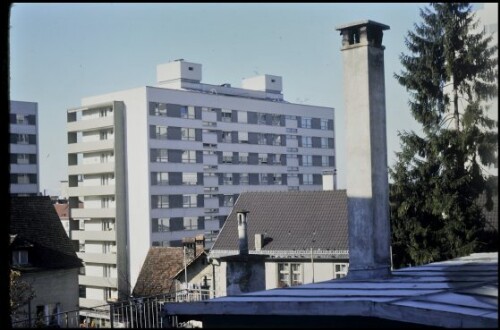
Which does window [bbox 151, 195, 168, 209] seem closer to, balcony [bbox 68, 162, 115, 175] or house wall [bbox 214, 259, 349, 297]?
balcony [bbox 68, 162, 115, 175]

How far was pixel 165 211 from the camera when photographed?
198 feet

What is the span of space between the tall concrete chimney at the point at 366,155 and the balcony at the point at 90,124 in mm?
53681

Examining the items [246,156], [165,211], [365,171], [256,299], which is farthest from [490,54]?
[246,156]

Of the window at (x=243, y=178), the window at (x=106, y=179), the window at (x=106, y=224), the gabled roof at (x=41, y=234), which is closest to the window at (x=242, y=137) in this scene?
the window at (x=243, y=178)

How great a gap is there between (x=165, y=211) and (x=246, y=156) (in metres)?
12.0

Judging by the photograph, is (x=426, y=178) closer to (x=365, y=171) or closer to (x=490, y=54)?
(x=490, y=54)

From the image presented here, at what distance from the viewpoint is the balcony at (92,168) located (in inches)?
2451

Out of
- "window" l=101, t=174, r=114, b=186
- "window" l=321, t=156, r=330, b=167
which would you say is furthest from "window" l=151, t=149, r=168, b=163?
"window" l=321, t=156, r=330, b=167

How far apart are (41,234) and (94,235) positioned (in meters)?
31.5

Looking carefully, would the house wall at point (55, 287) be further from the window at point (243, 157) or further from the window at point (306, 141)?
the window at point (306, 141)

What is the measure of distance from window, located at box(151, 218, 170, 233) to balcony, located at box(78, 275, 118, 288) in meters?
6.38

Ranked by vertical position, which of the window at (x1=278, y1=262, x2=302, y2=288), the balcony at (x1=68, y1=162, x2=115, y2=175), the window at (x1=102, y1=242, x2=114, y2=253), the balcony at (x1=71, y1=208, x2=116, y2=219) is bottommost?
the window at (x1=102, y1=242, x2=114, y2=253)

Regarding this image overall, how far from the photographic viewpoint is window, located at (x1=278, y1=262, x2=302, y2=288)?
113ft

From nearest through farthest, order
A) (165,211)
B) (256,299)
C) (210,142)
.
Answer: (256,299) → (165,211) → (210,142)
